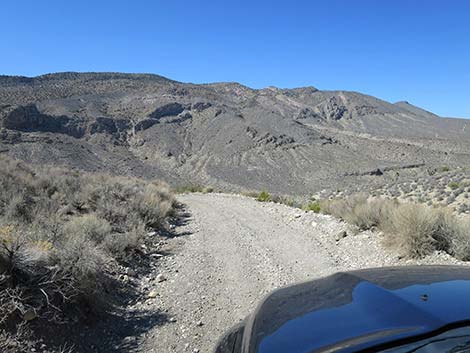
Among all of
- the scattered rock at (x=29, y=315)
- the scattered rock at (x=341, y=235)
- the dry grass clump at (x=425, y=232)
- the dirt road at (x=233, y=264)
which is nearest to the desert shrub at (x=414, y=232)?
the dry grass clump at (x=425, y=232)

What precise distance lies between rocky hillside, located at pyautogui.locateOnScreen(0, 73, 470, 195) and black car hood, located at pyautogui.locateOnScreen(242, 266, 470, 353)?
130 feet

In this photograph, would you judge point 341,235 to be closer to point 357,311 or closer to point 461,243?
point 461,243

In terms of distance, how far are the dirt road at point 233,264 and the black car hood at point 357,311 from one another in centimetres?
247

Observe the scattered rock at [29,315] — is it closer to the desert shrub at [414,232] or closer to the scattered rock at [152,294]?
the scattered rock at [152,294]

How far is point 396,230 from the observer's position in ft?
27.7

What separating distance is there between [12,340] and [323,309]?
3182 millimetres

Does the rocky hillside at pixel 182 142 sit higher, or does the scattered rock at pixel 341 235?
the rocky hillside at pixel 182 142

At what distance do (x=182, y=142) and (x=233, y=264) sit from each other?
6108 centimetres

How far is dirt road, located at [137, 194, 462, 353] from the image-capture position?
17.0 feet

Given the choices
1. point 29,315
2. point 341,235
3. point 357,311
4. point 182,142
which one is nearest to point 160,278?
point 29,315

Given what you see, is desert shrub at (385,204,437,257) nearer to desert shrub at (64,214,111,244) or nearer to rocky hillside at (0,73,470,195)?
desert shrub at (64,214,111,244)

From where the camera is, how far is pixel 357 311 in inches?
87.0

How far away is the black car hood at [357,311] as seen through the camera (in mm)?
1902

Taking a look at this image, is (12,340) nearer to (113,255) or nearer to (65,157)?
(113,255)
